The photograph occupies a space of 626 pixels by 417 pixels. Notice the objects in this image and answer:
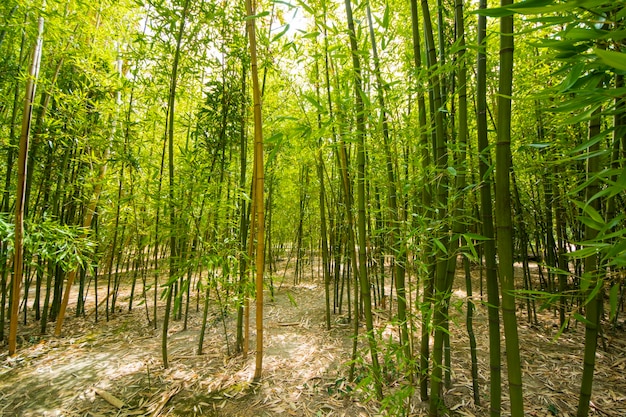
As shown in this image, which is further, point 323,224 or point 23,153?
point 323,224

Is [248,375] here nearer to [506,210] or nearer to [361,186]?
[361,186]

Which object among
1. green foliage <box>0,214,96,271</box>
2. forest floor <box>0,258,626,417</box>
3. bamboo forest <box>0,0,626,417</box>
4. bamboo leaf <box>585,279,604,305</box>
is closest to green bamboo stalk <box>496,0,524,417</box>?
bamboo forest <box>0,0,626,417</box>

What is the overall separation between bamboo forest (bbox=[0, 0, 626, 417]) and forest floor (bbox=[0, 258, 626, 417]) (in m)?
0.02

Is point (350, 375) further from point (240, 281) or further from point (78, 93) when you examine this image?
point (78, 93)

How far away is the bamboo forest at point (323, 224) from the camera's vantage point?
1.24 meters

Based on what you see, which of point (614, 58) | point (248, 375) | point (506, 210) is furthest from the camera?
point (248, 375)

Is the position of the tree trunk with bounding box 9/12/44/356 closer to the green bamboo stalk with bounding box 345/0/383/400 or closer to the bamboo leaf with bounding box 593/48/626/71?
the green bamboo stalk with bounding box 345/0/383/400

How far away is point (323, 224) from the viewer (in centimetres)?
318

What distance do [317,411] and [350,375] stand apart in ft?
1.18

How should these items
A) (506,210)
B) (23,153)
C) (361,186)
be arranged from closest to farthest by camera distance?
1. (506,210)
2. (361,186)
3. (23,153)

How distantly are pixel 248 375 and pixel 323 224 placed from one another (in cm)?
159

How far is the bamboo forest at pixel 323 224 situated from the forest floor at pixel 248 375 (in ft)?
0.06

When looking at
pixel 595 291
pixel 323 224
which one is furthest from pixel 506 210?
pixel 323 224

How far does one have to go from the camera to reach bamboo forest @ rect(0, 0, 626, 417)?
124 cm
